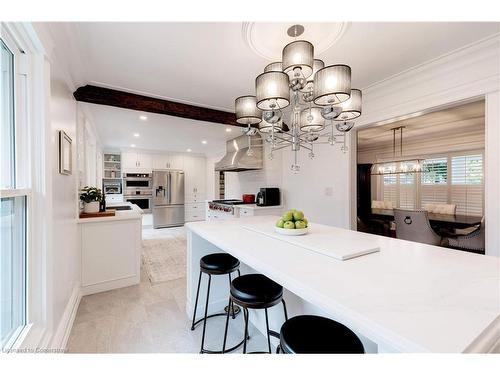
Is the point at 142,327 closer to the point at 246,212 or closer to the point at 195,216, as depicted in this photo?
the point at 246,212

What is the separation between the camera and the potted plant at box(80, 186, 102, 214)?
2.66m

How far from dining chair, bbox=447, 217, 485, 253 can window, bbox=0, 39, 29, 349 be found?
158 inches

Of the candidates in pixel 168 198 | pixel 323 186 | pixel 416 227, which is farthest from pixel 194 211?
pixel 416 227

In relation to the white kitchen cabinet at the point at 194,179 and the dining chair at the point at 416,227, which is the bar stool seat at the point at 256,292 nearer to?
the dining chair at the point at 416,227

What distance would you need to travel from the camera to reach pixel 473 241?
262cm

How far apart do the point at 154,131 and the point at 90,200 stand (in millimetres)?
1942

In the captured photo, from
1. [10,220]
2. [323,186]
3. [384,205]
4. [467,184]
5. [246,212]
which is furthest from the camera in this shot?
[384,205]

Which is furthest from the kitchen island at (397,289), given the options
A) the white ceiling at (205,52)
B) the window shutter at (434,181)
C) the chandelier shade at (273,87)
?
the window shutter at (434,181)

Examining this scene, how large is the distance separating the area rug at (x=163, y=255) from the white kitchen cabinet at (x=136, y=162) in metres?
1.64
